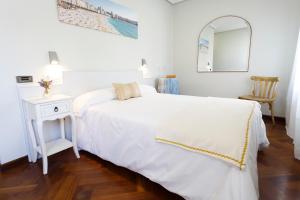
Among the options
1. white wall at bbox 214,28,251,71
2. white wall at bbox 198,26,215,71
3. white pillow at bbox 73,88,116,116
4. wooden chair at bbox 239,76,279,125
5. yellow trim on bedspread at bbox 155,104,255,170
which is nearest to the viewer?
yellow trim on bedspread at bbox 155,104,255,170

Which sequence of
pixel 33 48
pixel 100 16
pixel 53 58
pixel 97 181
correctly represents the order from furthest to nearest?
pixel 100 16 → pixel 53 58 → pixel 33 48 → pixel 97 181

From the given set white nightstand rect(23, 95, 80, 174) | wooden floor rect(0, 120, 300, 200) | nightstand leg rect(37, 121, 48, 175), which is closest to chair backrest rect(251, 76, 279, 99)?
wooden floor rect(0, 120, 300, 200)

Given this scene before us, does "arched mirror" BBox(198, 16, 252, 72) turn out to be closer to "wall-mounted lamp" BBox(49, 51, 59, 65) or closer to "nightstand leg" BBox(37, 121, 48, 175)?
"wall-mounted lamp" BBox(49, 51, 59, 65)

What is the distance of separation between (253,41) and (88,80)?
323 cm

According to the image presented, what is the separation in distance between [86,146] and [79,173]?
14.3 inches

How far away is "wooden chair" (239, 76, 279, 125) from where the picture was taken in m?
3.01

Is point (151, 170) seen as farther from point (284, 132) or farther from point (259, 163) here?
point (284, 132)

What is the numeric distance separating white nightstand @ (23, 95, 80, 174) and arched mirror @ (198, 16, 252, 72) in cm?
323

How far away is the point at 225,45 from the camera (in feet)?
12.1

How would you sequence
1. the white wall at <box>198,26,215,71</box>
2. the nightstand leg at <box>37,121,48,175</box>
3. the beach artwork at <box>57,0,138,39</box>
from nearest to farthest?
the nightstand leg at <box>37,121,48,175</box>
the beach artwork at <box>57,0,138,39</box>
the white wall at <box>198,26,215,71</box>

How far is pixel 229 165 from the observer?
1037 mm

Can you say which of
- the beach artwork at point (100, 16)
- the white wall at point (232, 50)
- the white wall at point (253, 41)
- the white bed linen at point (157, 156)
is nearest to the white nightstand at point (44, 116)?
the white bed linen at point (157, 156)

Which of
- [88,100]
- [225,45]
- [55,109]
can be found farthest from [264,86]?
[55,109]

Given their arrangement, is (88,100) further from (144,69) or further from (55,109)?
(144,69)
